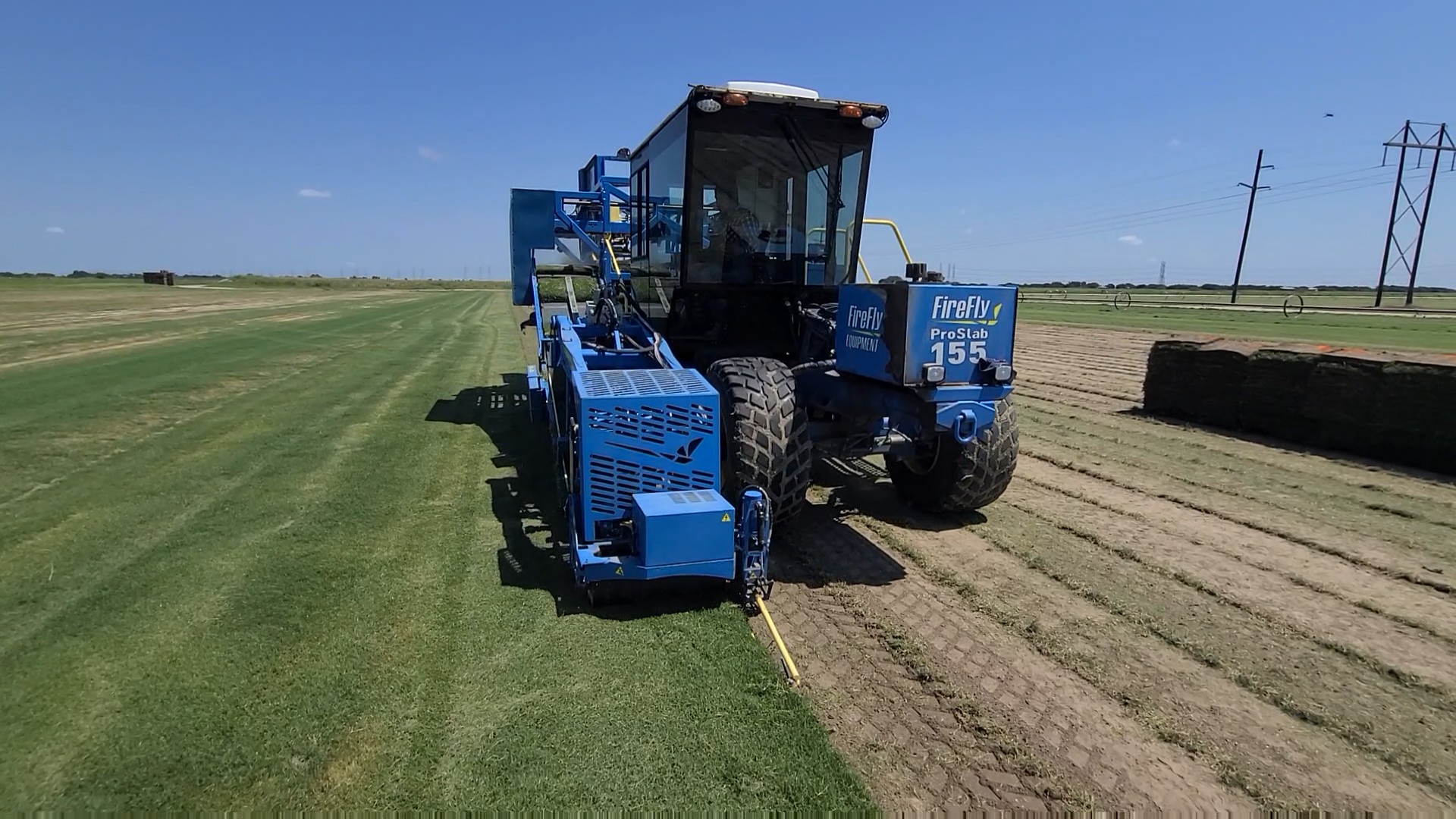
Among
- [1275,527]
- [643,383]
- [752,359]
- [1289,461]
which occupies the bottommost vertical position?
[1275,527]

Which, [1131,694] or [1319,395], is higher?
[1319,395]

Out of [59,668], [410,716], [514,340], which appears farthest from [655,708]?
[514,340]

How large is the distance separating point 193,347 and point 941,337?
17685mm

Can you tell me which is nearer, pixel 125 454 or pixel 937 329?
pixel 937 329

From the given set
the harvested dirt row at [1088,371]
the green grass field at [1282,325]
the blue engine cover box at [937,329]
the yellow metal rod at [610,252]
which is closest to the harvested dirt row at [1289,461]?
the harvested dirt row at [1088,371]

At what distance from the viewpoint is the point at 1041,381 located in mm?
14109

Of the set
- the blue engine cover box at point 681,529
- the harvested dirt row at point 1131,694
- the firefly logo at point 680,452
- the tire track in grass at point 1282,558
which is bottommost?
the harvested dirt row at point 1131,694

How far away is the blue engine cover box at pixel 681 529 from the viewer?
4.14m

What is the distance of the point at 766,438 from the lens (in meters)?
4.90

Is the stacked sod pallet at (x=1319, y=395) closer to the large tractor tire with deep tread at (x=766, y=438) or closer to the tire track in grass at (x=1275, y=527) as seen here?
the tire track in grass at (x=1275, y=527)

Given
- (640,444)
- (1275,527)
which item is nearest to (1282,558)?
(1275,527)

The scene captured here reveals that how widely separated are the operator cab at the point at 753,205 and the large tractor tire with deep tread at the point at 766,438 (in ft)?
4.80

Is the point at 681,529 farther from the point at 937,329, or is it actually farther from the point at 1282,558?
the point at 1282,558

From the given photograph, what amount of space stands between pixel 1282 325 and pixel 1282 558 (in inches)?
1003
